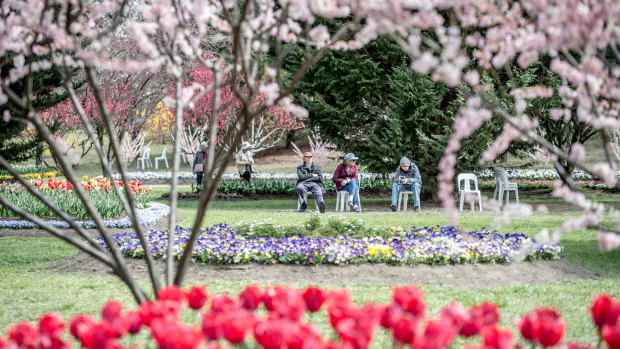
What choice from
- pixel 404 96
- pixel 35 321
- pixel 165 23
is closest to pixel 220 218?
pixel 404 96

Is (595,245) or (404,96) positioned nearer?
(595,245)

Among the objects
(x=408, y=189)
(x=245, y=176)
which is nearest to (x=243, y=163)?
(x=245, y=176)

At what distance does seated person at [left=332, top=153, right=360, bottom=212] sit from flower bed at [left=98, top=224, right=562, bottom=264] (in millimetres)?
5625

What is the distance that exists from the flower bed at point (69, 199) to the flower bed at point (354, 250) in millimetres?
2937

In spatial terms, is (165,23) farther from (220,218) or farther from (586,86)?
(220,218)

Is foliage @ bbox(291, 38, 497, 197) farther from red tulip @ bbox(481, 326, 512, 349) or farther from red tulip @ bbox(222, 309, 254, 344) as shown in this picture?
red tulip @ bbox(222, 309, 254, 344)

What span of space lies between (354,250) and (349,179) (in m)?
6.66

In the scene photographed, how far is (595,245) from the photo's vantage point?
8281 mm

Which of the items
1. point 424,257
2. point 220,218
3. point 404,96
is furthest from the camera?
point 404,96

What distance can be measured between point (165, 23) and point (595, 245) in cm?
701

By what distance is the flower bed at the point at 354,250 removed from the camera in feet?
21.9

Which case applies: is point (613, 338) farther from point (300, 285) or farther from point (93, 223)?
point (93, 223)

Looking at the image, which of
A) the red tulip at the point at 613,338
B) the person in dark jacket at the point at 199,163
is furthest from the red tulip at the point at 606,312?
the person in dark jacket at the point at 199,163

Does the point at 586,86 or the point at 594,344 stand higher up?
the point at 586,86
